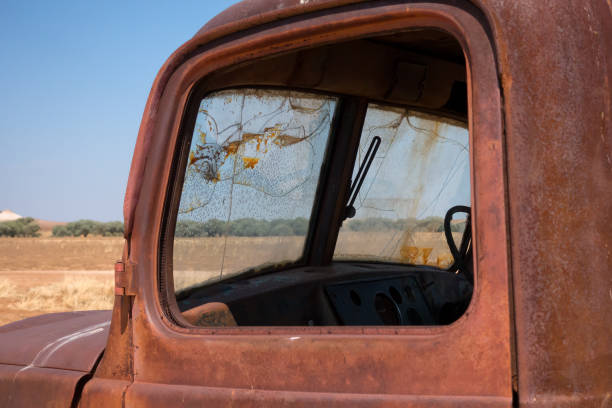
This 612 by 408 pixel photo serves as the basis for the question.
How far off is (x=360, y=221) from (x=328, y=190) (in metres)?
0.20

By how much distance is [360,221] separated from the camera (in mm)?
2330

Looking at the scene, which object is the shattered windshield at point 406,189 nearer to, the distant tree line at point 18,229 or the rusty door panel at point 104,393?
the rusty door panel at point 104,393

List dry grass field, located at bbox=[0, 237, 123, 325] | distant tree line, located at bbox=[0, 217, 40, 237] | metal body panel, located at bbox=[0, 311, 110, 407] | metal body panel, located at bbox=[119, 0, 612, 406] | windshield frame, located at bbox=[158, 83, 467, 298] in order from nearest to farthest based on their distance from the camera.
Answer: metal body panel, located at bbox=[119, 0, 612, 406]
metal body panel, located at bbox=[0, 311, 110, 407]
windshield frame, located at bbox=[158, 83, 467, 298]
dry grass field, located at bbox=[0, 237, 123, 325]
distant tree line, located at bbox=[0, 217, 40, 237]

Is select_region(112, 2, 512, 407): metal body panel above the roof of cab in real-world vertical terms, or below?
below

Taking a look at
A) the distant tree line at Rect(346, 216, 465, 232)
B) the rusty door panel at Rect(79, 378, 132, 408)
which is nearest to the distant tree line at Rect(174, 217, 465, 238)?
the distant tree line at Rect(346, 216, 465, 232)

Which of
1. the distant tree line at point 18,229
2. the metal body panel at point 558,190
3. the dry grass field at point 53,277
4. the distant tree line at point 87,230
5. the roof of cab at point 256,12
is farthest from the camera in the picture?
the distant tree line at point 87,230

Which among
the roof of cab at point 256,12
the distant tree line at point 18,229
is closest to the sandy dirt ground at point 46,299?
the roof of cab at point 256,12

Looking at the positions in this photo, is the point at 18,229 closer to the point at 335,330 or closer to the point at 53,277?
the point at 53,277

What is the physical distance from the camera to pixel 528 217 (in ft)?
3.39

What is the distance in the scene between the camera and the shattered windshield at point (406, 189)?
229 cm

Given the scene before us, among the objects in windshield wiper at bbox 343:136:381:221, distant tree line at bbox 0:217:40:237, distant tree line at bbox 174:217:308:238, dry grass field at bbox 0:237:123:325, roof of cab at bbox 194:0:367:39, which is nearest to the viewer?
roof of cab at bbox 194:0:367:39

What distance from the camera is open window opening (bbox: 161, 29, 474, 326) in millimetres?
1665

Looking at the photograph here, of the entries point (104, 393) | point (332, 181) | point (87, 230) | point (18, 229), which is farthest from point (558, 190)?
point (87, 230)

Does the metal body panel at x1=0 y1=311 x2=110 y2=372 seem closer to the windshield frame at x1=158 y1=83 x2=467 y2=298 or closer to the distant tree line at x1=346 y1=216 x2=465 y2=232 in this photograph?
the windshield frame at x1=158 y1=83 x2=467 y2=298
